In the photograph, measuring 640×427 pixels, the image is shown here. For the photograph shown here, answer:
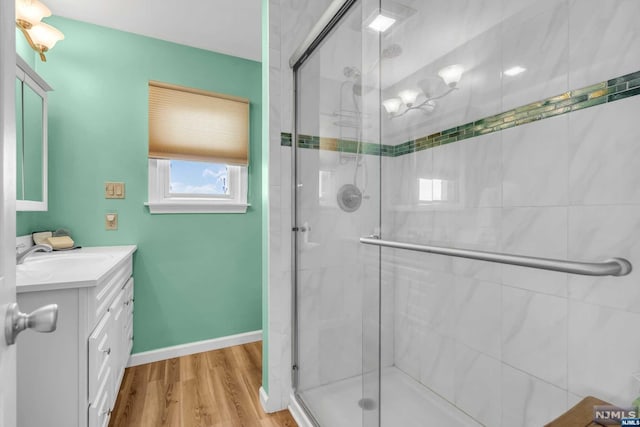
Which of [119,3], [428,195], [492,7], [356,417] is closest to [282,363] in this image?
[356,417]

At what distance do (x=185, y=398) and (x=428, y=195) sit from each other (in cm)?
188

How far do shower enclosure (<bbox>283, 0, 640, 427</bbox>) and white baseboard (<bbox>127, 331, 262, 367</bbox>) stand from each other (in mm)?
1046

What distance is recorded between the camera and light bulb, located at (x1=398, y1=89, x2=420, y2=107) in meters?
1.33

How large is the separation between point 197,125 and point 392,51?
173 cm

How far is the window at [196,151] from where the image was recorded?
2.32 m

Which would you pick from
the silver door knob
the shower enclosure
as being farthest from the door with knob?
the shower enclosure

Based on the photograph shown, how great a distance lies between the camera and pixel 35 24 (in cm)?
169

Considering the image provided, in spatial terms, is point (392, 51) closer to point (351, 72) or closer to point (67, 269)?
point (351, 72)

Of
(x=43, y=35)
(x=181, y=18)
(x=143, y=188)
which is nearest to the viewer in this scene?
(x=43, y=35)

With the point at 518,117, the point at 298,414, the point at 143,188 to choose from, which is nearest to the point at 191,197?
the point at 143,188

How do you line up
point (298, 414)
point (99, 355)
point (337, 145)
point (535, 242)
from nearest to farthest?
point (535, 242) < point (99, 355) < point (337, 145) < point (298, 414)

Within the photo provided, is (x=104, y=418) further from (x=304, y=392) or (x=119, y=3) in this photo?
(x=119, y=3)

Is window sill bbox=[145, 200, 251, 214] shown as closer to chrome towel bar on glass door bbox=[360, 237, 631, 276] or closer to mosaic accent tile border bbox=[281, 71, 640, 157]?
mosaic accent tile border bbox=[281, 71, 640, 157]

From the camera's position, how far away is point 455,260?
4.24 ft
